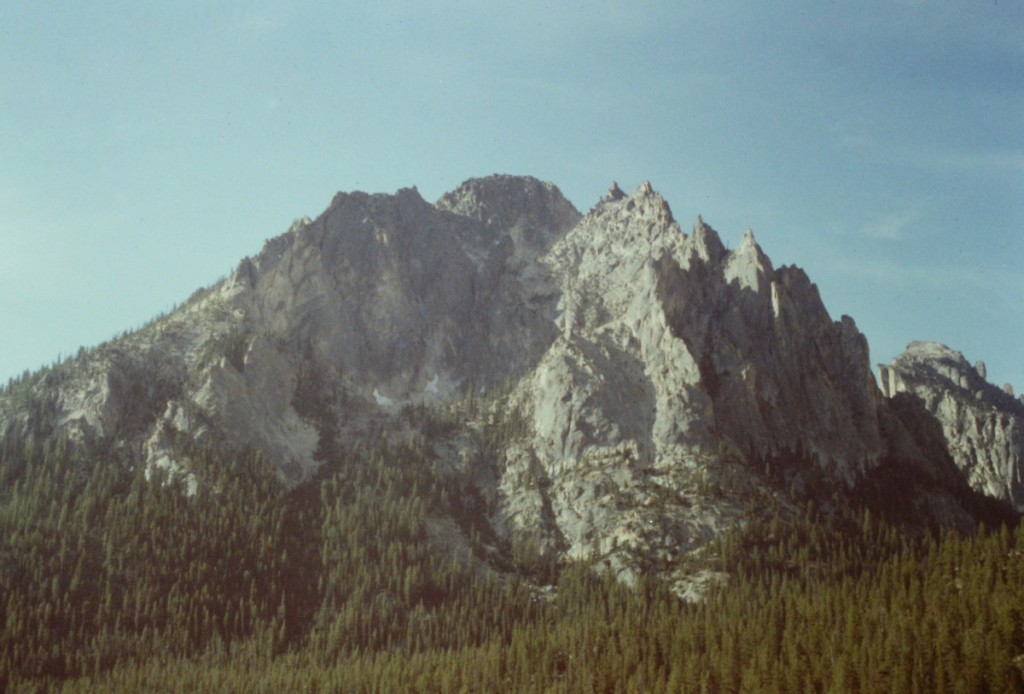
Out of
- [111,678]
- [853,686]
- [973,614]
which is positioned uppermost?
[973,614]

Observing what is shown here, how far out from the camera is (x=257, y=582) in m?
196

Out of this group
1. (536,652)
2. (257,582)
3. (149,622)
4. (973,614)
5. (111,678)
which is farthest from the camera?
(257,582)

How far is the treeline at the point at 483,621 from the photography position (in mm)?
123062

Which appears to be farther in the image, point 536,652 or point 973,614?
point 536,652

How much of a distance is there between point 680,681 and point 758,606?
38.4 m

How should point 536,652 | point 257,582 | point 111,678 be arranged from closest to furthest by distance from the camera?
point 536,652, point 111,678, point 257,582

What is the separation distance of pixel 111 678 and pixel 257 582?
37.4m

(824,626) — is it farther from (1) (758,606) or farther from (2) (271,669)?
(2) (271,669)

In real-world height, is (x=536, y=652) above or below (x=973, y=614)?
below

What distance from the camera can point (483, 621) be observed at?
180375 millimetres

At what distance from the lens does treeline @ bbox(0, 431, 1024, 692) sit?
123 m

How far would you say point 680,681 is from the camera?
12606 cm

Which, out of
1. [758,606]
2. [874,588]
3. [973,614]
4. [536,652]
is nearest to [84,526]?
[536,652]

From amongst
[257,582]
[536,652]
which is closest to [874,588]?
[536,652]
